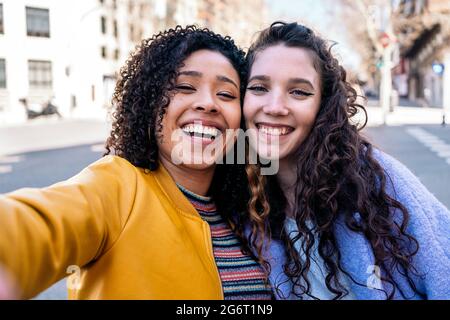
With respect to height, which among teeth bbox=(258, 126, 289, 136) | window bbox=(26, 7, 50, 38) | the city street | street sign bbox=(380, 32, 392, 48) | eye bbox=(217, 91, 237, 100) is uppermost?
street sign bbox=(380, 32, 392, 48)

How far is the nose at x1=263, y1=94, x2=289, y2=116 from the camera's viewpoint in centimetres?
155

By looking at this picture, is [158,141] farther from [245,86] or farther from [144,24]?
[144,24]

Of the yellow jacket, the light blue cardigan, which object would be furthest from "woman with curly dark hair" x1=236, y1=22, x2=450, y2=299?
the yellow jacket

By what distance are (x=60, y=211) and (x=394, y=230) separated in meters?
0.90

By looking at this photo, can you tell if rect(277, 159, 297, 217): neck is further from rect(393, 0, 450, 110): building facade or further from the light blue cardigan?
rect(393, 0, 450, 110): building facade

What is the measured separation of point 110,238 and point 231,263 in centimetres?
39

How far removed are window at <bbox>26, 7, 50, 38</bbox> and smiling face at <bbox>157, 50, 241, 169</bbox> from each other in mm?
586

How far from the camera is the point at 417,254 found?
4.44 feet

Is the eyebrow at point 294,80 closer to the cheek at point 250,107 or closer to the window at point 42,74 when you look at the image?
the cheek at point 250,107

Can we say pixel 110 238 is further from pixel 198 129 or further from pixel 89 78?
pixel 89 78

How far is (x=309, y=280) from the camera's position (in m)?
1.46

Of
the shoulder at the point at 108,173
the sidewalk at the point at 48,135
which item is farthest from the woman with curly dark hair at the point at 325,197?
the sidewalk at the point at 48,135

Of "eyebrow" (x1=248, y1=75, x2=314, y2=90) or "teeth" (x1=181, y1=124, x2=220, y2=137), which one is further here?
"eyebrow" (x1=248, y1=75, x2=314, y2=90)
